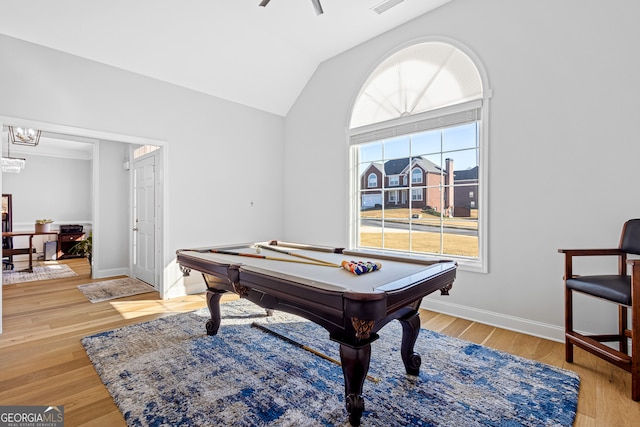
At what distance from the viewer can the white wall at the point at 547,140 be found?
242 cm

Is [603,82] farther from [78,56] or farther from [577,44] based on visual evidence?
[78,56]

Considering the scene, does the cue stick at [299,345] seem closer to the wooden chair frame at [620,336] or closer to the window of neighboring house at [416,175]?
the wooden chair frame at [620,336]

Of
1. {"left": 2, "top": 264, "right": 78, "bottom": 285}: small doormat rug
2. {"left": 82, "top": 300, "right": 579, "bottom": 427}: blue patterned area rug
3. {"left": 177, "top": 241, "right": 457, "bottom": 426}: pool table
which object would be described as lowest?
{"left": 82, "top": 300, "right": 579, "bottom": 427}: blue patterned area rug

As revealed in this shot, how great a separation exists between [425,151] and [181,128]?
3.34 meters

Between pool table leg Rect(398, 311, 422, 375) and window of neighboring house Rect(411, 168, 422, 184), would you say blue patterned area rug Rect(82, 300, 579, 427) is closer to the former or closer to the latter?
pool table leg Rect(398, 311, 422, 375)

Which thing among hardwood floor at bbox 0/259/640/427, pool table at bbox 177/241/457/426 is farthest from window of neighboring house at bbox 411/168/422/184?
pool table at bbox 177/241/457/426

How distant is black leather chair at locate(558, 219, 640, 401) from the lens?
1847mm

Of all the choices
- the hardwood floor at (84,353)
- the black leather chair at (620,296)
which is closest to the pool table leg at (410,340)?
the hardwood floor at (84,353)

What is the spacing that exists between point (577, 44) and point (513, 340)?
2.67 metres

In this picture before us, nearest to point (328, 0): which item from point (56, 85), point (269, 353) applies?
point (56, 85)

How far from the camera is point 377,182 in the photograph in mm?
4348

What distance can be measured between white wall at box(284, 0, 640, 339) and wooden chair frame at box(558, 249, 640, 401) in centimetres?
23

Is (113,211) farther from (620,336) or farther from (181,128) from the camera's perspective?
(620,336)

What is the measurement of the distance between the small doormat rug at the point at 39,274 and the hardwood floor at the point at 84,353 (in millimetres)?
1003
